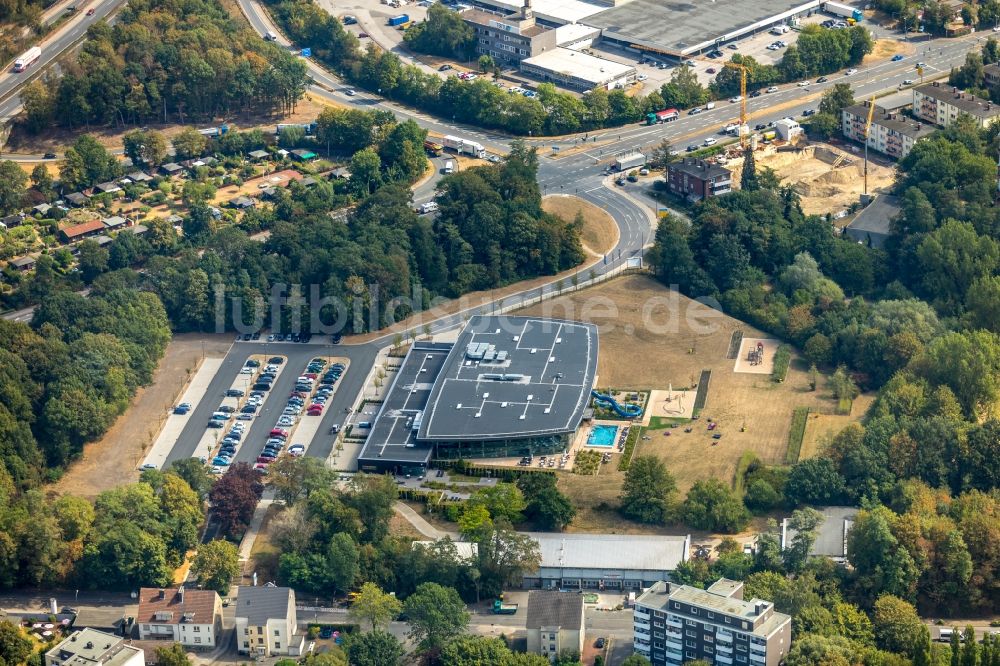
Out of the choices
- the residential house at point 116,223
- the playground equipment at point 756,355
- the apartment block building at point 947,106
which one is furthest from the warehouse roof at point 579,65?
the playground equipment at point 756,355

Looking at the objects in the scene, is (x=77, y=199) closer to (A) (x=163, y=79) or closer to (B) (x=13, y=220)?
(B) (x=13, y=220)

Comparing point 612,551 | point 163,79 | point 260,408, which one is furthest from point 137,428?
point 163,79

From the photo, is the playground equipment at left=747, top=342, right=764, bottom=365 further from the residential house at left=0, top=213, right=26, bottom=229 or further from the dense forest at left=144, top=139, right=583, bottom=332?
the residential house at left=0, top=213, right=26, bottom=229

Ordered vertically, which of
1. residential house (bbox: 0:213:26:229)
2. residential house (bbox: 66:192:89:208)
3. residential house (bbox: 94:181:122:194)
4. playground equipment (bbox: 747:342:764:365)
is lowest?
playground equipment (bbox: 747:342:764:365)

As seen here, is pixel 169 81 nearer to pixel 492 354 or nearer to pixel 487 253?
pixel 487 253

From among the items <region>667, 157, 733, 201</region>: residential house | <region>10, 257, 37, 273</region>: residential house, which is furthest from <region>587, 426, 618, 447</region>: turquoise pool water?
<region>10, 257, 37, 273</region>: residential house

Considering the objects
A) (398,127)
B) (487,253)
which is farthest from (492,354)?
(398,127)

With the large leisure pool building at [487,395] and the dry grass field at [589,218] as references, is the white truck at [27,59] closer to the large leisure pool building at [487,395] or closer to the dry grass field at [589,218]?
the dry grass field at [589,218]
